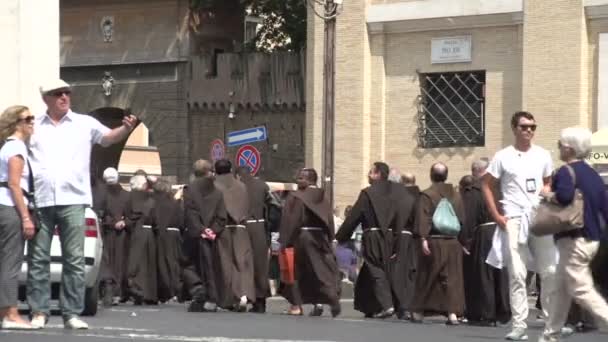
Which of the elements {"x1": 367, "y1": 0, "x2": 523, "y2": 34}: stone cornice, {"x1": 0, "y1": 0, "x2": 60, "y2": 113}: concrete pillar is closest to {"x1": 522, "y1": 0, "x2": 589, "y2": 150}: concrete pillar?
{"x1": 367, "y1": 0, "x2": 523, "y2": 34}: stone cornice

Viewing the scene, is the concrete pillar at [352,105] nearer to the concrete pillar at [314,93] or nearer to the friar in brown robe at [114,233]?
the concrete pillar at [314,93]

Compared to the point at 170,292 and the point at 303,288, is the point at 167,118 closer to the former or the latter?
the point at 170,292

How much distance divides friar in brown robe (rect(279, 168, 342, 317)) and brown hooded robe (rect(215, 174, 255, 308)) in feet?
2.06

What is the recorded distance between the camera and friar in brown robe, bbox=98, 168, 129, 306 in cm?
2317

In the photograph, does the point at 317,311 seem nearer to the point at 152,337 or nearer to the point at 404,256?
the point at 404,256

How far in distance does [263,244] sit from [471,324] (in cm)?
354

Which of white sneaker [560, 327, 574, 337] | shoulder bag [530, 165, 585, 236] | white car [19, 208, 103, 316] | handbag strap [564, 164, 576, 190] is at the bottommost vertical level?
white sneaker [560, 327, 574, 337]

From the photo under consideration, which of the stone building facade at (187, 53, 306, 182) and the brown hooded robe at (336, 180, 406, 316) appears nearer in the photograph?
the brown hooded robe at (336, 180, 406, 316)

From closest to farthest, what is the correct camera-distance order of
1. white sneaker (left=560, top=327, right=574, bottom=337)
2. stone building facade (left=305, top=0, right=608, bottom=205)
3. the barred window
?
white sneaker (left=560, top=327, right=574, bottom=337) → stone building facade (left=305, top=0, right=608, bottom=205) → the barred window

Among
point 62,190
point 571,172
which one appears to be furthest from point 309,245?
point 571,172

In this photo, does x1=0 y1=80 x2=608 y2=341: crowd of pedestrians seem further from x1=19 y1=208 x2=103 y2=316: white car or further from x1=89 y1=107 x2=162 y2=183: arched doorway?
x1=89 y1=107 x2=162 y2=183: arched doorway

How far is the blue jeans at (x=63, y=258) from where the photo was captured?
13.5m

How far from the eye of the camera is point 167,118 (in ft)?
156

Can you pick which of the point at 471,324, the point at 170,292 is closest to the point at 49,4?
the point at 170,292
